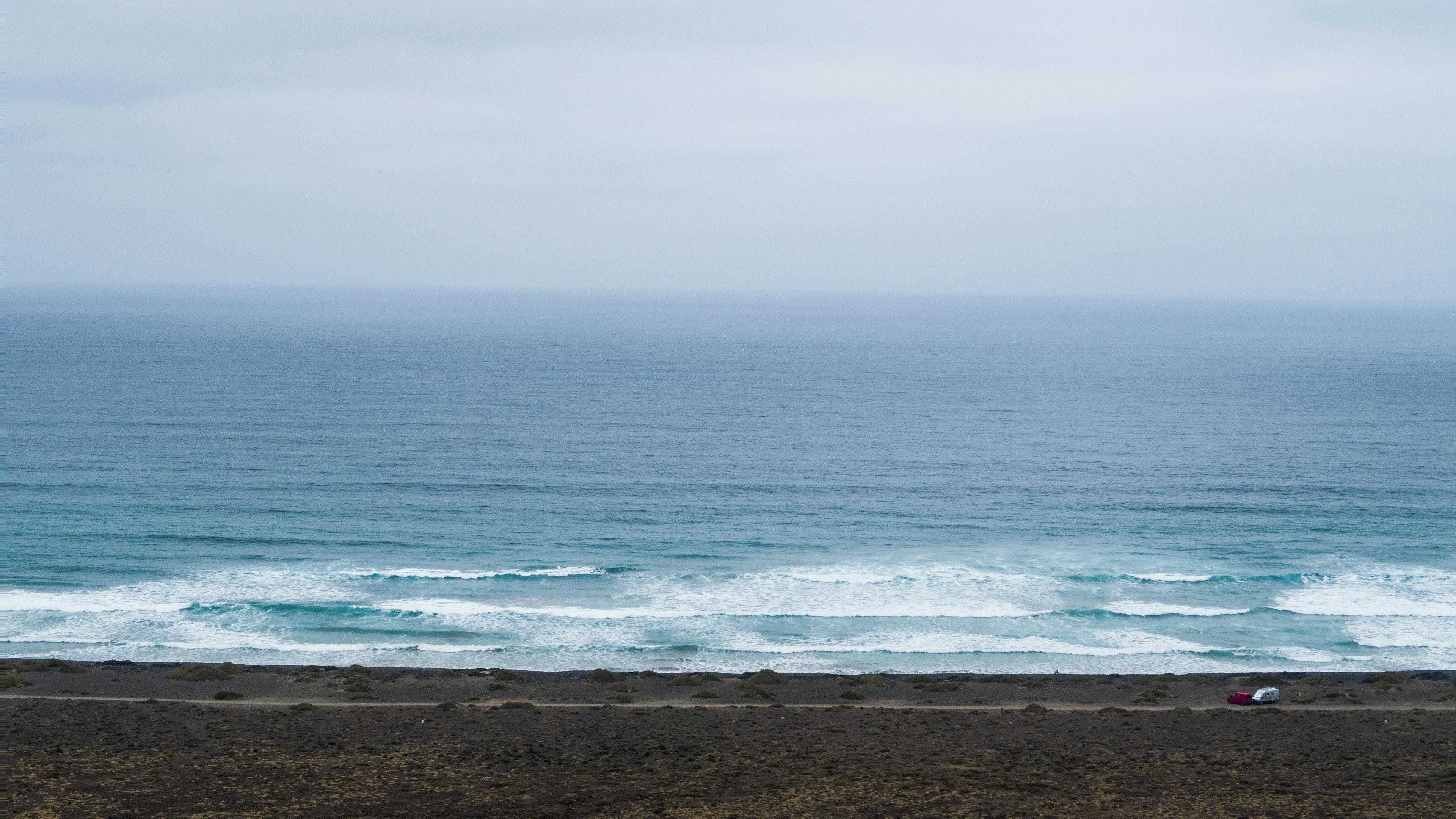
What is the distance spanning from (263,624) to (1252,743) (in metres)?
36.9

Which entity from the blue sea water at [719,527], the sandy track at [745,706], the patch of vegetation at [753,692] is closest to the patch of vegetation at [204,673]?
the sandy track at [745,706]

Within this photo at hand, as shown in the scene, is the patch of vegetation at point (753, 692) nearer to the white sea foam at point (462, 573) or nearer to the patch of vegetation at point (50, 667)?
the white sea foam at point (462, 573)

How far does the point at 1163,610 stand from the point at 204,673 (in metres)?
38.8

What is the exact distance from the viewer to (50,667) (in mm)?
35906

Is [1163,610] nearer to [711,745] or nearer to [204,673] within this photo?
[711,745]

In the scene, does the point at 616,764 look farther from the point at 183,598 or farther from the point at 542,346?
the point at 542,346

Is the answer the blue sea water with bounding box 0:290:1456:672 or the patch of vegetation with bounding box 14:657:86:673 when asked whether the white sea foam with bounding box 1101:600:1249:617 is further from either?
the patch of vegetation with bounding box 14:657:86:673

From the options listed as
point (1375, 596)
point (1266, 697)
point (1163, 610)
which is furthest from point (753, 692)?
point (1375, 596)

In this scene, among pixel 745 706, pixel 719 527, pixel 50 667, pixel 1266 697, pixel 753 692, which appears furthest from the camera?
pixel 719 527

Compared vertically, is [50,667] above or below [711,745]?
above

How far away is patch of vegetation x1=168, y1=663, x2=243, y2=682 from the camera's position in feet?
116

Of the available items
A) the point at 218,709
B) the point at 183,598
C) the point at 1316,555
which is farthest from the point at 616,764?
the point at 1316,555

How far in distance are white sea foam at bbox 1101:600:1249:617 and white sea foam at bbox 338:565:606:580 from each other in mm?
23835

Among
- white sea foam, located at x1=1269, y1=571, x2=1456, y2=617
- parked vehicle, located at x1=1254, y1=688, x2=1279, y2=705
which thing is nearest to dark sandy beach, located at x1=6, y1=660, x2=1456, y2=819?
parked vehicle, located at x1=1254, y1=688, x2=1279, y2=705
